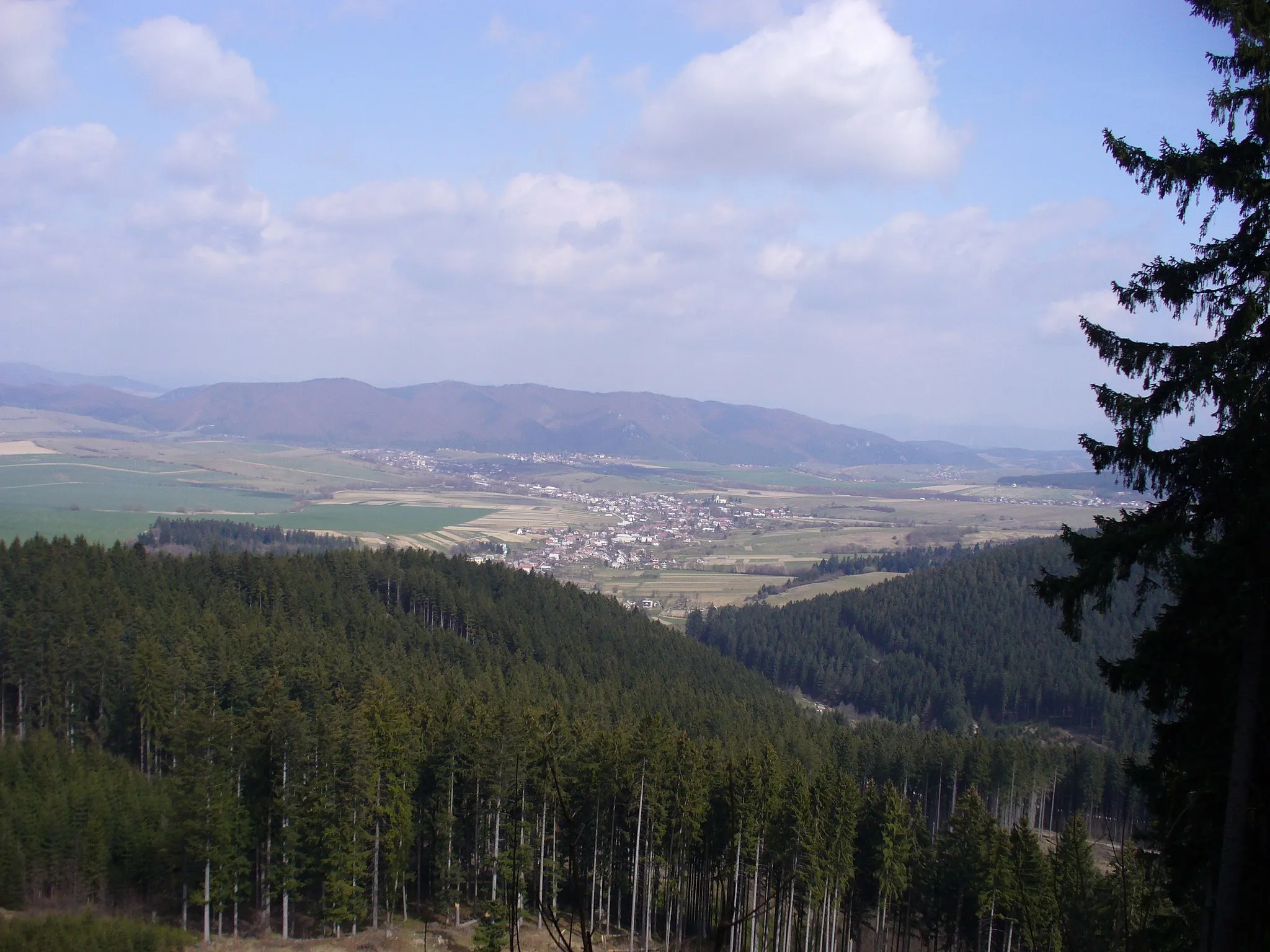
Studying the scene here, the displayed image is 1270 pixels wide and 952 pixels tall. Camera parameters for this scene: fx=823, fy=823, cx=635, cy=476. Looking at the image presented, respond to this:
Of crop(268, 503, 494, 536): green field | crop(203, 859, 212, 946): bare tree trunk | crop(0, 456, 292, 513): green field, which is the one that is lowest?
crop(203, 859, 212, 946): bare tree trunk

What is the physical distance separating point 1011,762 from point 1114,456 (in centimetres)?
3790

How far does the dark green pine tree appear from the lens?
21.5 feet

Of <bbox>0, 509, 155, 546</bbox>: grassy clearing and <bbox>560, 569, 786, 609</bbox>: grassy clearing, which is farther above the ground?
<bbox>0, 509, 155, 546</bbox>: grassy clearing

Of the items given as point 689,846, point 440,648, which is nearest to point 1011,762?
point 689,846

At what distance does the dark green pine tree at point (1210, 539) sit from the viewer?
6.54 m

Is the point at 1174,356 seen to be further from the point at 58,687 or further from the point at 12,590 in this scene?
the point at 12,590

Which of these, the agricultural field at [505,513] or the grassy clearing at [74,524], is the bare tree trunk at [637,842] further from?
the agricultural field at [505,513]

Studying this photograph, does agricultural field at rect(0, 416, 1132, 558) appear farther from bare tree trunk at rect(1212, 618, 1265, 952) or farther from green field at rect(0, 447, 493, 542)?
bare tree trunk at rect(1212, 618, 1265, 952)

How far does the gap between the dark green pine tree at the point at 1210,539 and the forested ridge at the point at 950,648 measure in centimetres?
5743

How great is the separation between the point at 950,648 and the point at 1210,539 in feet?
242

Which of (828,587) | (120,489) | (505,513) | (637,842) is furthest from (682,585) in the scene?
(120,489)

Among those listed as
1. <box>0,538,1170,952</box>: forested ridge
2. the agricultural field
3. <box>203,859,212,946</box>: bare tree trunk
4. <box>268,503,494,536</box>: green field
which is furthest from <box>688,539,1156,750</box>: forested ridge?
<box>203,859,212,946</box>: bare tree trunk

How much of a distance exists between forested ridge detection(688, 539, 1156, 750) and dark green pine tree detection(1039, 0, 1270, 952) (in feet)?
188

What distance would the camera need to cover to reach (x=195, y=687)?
30.8 m
